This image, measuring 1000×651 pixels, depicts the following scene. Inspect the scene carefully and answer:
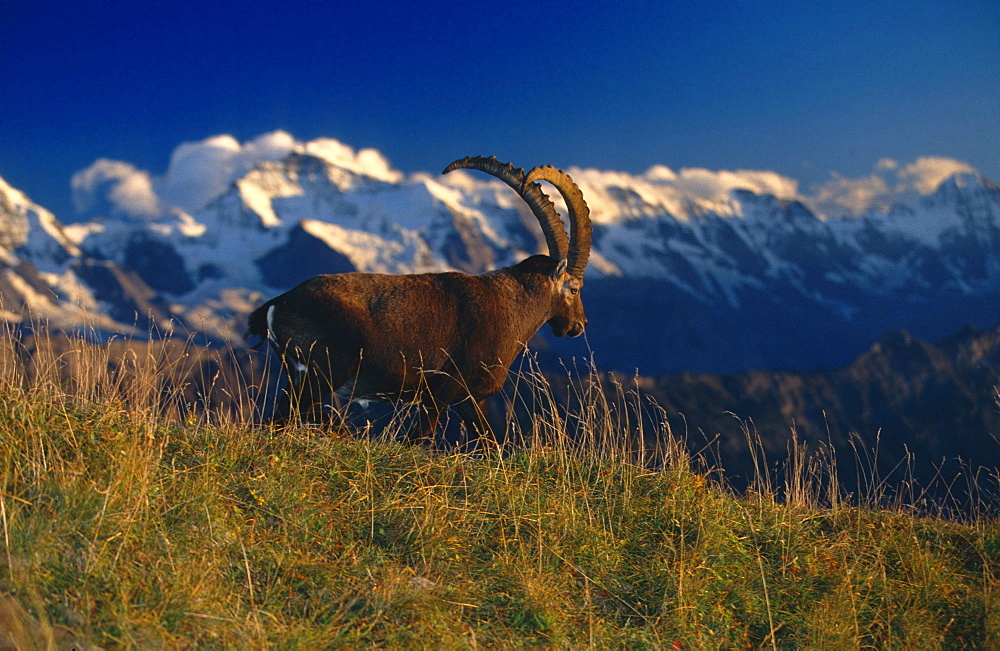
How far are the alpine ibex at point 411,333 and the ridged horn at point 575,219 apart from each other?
0.38m

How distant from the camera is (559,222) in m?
10.8

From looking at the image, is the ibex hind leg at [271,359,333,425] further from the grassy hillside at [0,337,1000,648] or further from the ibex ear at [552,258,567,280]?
the ibex ear at [552,258,567,280]

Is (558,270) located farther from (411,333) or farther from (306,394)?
(306,394)

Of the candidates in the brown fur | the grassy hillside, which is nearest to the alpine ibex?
the brown fur

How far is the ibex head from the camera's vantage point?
415 inches

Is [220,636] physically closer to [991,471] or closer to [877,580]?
[877,580]

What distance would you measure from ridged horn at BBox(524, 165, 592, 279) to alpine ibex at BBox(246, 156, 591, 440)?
381 mm

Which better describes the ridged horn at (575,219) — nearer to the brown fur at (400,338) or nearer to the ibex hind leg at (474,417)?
the brown fur at (400,338)

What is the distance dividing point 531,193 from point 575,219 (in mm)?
841

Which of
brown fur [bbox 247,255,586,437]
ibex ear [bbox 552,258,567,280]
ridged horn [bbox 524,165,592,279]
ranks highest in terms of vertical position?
ridged horn [bbox 524,165,592,279]

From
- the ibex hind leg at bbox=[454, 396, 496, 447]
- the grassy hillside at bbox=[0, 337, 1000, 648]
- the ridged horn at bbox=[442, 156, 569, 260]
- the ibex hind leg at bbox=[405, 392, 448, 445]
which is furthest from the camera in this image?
the ridged horn at bbox=[442, 156, 569, 260]

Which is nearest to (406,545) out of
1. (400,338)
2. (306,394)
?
(306,394)

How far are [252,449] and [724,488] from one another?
5.08m

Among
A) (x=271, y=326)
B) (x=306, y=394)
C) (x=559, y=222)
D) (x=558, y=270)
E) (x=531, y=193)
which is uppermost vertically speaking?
(x=531, y=193)
